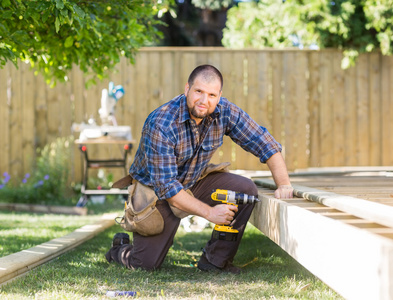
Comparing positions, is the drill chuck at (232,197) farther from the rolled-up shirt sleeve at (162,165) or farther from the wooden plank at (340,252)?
the wooden plank at (340,252)

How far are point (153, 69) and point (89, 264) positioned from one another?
4.61 meters

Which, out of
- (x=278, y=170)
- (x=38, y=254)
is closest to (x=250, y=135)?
(x=278, y=170)

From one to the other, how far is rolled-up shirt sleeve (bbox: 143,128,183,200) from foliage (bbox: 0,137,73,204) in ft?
13.9

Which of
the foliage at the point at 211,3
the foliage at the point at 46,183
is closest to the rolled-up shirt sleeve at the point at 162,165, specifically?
the foliage at the point at 46,183

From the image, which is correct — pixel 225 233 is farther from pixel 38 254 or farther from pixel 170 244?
pixel 38 254

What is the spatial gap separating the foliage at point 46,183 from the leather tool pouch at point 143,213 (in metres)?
3.87

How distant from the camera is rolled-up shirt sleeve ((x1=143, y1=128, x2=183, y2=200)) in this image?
284 cm

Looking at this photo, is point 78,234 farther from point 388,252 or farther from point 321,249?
point 388,252

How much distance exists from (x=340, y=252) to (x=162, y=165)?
4.57ft

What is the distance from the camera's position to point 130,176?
3369 mm

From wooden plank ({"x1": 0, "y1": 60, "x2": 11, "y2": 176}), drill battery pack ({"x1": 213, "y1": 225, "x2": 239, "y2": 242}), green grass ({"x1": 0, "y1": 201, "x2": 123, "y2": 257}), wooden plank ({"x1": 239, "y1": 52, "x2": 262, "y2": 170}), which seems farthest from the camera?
wooden plank ({"x1": 239, "y1": 52, "x2": 262, "y2": 170})

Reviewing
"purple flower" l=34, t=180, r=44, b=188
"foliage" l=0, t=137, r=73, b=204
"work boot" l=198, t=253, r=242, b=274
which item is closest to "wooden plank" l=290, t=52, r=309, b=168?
"foliage" l=0, t=137, r=73, b=204

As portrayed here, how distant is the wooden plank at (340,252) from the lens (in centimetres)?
138

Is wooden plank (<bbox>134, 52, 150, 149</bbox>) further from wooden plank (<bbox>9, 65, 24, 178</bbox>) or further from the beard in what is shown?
the beard
